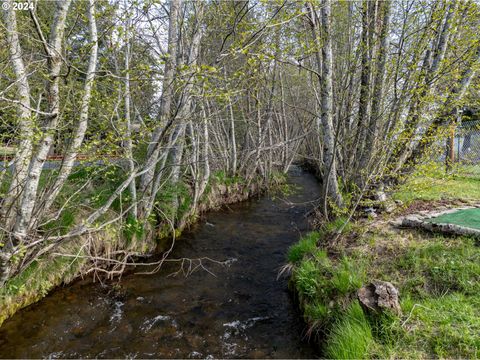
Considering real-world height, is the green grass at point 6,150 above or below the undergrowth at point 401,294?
above

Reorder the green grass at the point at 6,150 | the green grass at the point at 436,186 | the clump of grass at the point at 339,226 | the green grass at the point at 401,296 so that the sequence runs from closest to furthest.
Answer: the green grass at the point at 401,296 < the green grass at the point at 6,150 < the green grass at the point at 436,186 < the clump of grass at the point at 339,226

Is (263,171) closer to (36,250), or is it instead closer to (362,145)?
(362,145)

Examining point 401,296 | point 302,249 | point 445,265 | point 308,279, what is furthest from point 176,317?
point 445,265

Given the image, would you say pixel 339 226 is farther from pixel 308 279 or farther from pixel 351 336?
pixel 351 336

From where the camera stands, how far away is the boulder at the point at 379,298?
270cm

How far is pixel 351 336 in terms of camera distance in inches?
104

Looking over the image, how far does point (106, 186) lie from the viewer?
567 cm

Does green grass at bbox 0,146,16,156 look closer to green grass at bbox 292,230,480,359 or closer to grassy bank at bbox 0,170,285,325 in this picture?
grassy bank at bbox 0,170,285,325

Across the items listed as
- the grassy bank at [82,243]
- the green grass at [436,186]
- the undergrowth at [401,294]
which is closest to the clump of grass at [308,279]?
the undergrowth at [401,294]

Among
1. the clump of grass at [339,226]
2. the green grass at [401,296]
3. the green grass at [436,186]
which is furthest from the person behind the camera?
the clump of grass at [339,226]

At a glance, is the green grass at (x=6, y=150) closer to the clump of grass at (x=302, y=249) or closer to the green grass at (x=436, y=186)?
the clump of grass at (x=302, y=249)

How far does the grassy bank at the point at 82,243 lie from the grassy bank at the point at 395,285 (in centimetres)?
280

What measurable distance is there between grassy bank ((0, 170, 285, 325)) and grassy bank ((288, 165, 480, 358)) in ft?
9.19

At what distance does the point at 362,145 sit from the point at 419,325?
12.3 ft
